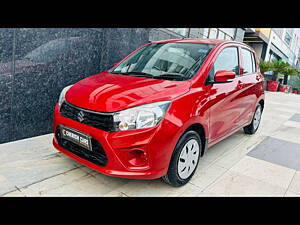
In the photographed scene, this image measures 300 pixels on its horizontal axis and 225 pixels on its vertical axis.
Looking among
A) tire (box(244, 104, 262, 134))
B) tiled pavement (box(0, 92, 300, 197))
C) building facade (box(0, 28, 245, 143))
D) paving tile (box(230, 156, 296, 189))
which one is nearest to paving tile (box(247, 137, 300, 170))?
tiled pavement (box(0, 92, 300, 197))

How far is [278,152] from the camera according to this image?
13.8ft

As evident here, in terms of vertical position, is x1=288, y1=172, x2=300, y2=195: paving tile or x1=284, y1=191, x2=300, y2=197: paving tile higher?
x1=288, y1=172, x2=300, y2=195: paving tile

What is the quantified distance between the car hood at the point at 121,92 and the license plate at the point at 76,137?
288mm

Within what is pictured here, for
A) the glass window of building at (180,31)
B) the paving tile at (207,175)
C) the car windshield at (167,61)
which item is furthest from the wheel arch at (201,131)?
the glass window of building at (180,31)

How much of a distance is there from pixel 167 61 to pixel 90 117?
4.42ft

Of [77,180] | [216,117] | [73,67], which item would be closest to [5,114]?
[73,67]

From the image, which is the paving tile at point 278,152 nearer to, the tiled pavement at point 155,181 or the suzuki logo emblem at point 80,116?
the tiled pavement at point 155,181

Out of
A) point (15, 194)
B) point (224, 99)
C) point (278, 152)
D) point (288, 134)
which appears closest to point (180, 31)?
point (288, 134)

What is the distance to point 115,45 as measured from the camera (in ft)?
17.6

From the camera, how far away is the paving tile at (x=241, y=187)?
9.08ft

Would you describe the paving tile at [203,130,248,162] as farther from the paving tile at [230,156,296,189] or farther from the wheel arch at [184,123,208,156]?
the wheel arch at [184,123,208,156]

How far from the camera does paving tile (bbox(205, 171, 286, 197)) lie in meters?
2.77

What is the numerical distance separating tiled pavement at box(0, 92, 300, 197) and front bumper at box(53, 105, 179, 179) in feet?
1.21

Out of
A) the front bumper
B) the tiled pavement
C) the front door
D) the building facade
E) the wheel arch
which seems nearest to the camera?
the front bumper
